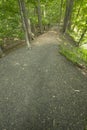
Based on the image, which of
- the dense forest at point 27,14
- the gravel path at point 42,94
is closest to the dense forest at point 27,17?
the dense forest at point 27,14

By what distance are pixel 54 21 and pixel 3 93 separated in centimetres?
1214

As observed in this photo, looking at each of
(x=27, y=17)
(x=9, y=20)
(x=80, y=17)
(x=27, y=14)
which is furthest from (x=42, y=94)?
(x=80, y=17)

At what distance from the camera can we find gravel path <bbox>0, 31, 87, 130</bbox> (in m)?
3.95

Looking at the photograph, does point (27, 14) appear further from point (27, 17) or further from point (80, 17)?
point (80, 17)

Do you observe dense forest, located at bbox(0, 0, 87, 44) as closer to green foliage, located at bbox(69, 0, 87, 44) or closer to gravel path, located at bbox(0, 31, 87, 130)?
green foliage, located at bbox(69, 0, 87, 44)

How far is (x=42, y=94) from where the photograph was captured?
4.78 metres

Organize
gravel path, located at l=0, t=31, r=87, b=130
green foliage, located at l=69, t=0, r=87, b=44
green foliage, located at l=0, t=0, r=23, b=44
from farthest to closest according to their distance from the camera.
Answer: green foliage, located at l=69, t=0, r=87, b=44, green foliage, located at l=0, t=0, r=23, b=44, gravel path, located at l=0, t=31, r=87, b=130

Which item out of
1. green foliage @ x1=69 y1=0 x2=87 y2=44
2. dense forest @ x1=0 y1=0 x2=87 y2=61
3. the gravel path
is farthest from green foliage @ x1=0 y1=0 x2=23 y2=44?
green foliage @ x1=69 y1=0 x2=87 y2=44

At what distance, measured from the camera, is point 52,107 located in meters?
4.32

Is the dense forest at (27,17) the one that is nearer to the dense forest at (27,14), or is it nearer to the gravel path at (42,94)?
the dense forest at (27,14)

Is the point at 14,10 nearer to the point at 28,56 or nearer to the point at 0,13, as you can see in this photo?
the point at 0,13

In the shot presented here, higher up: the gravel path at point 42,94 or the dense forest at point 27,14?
the dense forest at point 27,14

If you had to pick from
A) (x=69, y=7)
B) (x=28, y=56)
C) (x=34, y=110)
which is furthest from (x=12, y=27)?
(x=34, y=110)

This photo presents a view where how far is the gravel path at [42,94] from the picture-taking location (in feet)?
13.0
